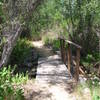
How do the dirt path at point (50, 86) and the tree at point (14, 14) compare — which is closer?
the dirt path at point (50, 86)

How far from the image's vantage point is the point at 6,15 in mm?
5707

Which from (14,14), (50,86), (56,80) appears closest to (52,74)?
(56,80)

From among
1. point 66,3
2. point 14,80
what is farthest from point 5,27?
point 66,3

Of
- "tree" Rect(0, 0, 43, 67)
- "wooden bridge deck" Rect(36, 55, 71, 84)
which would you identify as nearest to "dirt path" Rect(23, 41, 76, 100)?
"wooden bridge deck" Rect(36, 55, 71, 84)

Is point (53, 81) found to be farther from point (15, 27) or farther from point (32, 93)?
point (15, 27)

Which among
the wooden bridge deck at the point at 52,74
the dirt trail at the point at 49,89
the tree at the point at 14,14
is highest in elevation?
A: the tree at the point at 14,14

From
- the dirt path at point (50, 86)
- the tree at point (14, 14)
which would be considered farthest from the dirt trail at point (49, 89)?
the tree at point (14, 14)

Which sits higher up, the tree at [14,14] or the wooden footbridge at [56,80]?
the tree at [14,14]

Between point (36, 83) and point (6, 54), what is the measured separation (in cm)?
107

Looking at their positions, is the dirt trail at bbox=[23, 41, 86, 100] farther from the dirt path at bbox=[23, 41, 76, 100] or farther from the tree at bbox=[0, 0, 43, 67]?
the tree at bbox=[0, 0, 43, 67]

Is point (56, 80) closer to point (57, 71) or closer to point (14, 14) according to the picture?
point (57, 71)

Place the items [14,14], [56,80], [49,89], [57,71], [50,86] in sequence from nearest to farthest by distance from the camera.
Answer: [49,89], [50,86], [14,14], [56,80], [57,71]

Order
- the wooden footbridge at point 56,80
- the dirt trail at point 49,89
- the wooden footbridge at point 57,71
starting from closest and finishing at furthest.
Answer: the dirt trail at point 49,89
the wooden footbridge at point 56,80
the wooden footbridge at point 57,71

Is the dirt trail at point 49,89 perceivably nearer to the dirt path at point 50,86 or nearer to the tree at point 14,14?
the dirt path at point 50,86
